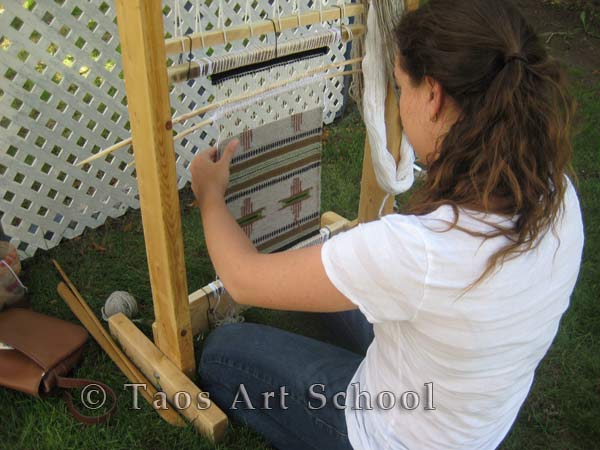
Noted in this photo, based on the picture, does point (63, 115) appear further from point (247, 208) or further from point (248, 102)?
point (248, 102)

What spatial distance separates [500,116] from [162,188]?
2.58 ft

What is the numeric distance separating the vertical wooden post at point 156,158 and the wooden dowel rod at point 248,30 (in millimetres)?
67

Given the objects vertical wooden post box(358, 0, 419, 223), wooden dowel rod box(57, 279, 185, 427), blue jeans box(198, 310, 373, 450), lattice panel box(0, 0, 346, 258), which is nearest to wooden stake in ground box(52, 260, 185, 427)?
wooden dowel rod box(57, 279, 185, 427)

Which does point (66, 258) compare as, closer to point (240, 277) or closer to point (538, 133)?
point (240, 277)

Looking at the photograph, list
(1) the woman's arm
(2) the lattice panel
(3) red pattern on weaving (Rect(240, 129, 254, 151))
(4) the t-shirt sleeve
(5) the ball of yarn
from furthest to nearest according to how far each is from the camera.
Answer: (2) the lattice panel < (5) the ball of yarn < (3) red pattern on weaving (Rect(240, 129, 254, 151)) < (1) the woman's arm < (4) the t-shirt sleeve

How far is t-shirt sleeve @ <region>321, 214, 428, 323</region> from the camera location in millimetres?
958

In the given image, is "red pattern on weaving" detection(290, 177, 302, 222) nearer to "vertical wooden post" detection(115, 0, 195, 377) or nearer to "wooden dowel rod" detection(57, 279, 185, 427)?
"vertical wooden post" detection(115, 0, 195, 377)

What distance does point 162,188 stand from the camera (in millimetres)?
1377

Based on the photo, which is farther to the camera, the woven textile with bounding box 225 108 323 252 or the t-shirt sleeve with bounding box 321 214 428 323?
the woven textile with bounding box 225 108 323 252

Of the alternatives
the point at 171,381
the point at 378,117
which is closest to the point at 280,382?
the point at 171,381

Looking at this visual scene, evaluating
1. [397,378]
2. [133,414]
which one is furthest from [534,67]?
[133,414]

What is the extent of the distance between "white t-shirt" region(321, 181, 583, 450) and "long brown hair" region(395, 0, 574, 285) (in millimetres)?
39

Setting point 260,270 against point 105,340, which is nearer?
point 260,270

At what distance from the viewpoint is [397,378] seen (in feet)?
4.00
